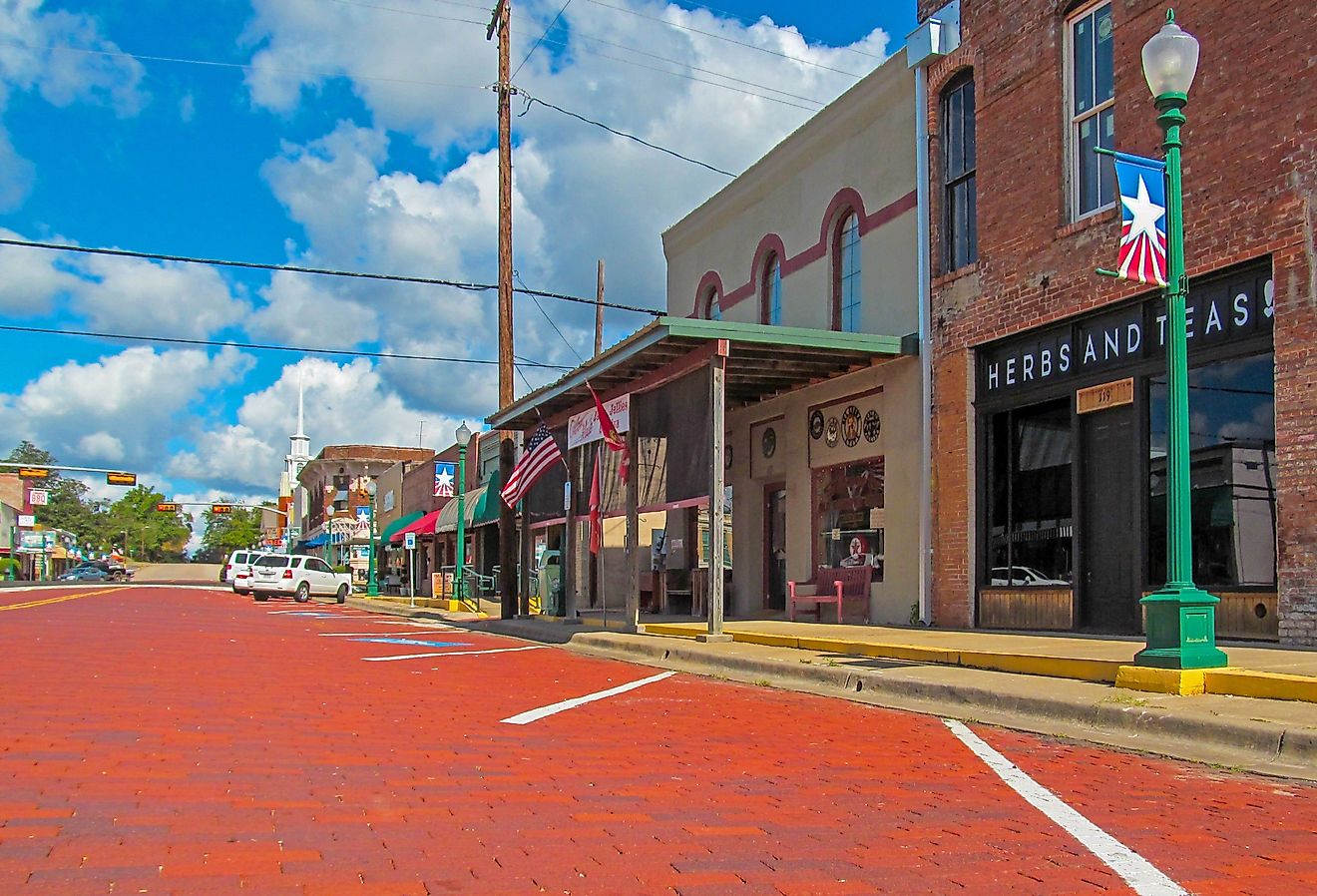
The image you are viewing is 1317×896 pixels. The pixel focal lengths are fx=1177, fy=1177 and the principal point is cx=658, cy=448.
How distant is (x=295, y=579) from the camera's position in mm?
42625

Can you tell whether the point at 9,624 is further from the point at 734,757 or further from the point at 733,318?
the point at 734,757

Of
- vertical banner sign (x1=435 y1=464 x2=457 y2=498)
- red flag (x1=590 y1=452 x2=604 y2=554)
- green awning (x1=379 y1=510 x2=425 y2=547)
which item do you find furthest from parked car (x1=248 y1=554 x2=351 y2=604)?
red flag (x1=590 y1=452 x2=604 y2=554)

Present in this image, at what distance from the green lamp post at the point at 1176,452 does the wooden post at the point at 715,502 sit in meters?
6.83

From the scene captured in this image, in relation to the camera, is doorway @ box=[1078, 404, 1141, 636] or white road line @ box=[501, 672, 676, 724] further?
doorway @ box=[1078, 404, 1141, 636]

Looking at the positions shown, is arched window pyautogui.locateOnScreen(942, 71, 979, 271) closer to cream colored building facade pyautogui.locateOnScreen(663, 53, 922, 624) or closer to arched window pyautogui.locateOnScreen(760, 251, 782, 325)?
cream colored building facade pyautogui.locateOnScreen(663, 53, 922, 624)

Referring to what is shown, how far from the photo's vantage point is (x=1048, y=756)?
7.76 meters

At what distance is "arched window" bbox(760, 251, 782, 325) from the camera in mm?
22219

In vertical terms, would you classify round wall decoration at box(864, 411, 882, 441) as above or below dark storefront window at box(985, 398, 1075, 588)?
above

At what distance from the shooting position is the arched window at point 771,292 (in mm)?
22219

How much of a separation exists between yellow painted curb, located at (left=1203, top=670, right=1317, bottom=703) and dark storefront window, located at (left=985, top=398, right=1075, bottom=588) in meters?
5.70

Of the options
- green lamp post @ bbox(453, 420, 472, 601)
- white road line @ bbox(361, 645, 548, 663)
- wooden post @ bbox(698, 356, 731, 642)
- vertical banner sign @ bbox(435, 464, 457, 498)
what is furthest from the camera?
vertical banner sign @ bbox(435, 464, 457, 498)

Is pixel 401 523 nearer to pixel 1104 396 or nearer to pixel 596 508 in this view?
pixel 596 508

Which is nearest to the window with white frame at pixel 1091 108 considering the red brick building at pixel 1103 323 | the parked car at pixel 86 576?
the red brick building at pixel 1103 323

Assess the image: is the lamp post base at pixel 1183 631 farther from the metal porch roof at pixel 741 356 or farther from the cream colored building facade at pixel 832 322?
the cream colored building facade at pixel 832 322
